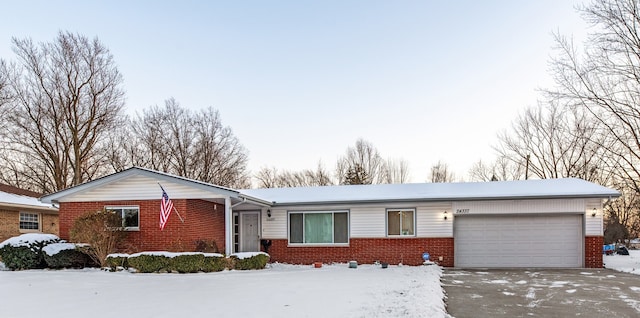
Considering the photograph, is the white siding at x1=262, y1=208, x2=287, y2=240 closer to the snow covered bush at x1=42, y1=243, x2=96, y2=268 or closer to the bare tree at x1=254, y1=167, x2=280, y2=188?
the snow covered bush at x1=42, y1=243, x2=96, y2=268

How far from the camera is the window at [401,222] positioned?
49.7 feet

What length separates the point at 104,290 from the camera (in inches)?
350

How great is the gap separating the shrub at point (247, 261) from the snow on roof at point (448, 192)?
268 centimetres

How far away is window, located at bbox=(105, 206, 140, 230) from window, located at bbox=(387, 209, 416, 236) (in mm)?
8261

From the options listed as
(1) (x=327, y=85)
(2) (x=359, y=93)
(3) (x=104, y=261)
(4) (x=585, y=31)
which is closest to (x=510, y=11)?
(4) (x=585, y=31)

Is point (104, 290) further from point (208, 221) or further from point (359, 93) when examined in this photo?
point (359, 93)

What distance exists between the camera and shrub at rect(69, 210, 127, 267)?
12805mm

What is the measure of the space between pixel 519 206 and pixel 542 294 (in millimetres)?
6385

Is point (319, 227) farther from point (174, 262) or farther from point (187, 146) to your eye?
point (187, 146)

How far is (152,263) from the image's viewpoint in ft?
40.8

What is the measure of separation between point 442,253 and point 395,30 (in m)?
7.89

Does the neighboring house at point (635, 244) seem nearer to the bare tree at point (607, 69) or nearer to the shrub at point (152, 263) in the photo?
the bare tree at point (607, 69)

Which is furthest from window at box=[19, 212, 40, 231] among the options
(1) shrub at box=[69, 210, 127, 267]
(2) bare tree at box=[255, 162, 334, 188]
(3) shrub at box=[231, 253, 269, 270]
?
(2) bare tree at box=[255, 162, 334, 188]

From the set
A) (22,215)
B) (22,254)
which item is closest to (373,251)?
(22,254)
